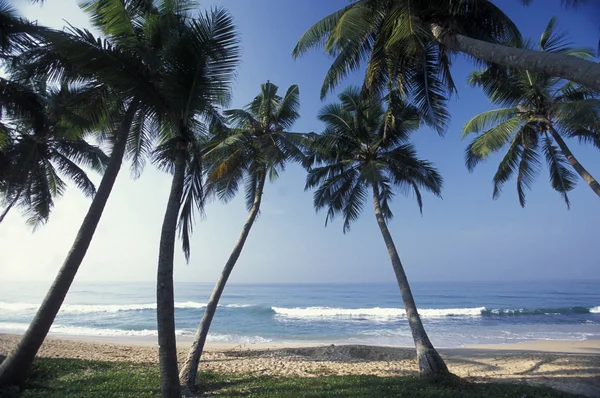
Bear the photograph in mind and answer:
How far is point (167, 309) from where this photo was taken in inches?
176

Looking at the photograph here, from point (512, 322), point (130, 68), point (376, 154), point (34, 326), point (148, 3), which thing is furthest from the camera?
point (512, 322)

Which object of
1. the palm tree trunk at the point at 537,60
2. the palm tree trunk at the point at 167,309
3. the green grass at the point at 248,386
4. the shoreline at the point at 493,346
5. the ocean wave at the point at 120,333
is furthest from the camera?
→ the ocean wave at the point at 120,333

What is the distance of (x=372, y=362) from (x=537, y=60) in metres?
10.4

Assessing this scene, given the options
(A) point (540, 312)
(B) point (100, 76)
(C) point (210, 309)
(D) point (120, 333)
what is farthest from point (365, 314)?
(B) point (100, 76)

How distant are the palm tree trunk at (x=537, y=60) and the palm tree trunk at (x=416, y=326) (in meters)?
5.69

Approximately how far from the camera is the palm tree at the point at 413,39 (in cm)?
578

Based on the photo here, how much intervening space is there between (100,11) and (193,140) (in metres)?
2.84

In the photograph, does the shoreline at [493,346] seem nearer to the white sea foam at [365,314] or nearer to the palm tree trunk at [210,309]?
the palm tree trunk at [210,309]

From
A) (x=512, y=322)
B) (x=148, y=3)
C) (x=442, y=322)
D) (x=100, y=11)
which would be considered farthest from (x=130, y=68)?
(x=512, y=322)

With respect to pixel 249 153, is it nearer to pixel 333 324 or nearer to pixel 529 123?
pixel 529 123

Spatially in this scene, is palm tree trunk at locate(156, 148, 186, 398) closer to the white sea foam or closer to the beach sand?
the beach sand

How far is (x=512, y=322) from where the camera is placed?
85.9 feet

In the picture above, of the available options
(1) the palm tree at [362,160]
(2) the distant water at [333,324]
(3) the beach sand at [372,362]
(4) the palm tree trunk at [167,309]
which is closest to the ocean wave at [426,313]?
(2) the distant water at [333,324]

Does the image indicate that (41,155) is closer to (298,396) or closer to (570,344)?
(298,396)
